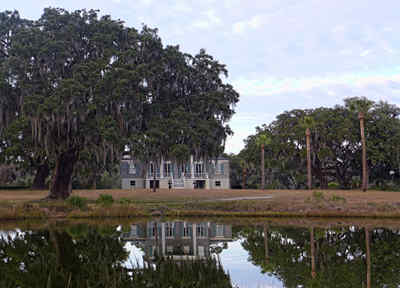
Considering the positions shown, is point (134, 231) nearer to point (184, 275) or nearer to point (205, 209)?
point (205, 209)

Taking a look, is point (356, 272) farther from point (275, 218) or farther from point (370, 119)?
point (370, 119)

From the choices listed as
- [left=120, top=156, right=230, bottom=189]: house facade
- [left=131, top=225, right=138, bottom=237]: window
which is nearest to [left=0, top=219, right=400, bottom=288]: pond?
[left=131, top=225, right=138, bottom=237]: window

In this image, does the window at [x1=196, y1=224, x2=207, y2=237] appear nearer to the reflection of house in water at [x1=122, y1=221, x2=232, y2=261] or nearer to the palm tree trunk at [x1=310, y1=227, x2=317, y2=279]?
the reflection of house in water at [x1=122, y1=221, x2=232, y2=261]

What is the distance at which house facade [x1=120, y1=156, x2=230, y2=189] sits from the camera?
7719 cm

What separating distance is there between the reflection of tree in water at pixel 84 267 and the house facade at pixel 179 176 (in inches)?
2126

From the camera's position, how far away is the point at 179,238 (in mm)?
24062

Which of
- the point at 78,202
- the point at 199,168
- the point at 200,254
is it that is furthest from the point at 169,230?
the point at 199,168

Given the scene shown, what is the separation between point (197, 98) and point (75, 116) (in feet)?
33.1

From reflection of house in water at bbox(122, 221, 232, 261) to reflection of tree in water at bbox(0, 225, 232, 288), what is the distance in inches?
55.5

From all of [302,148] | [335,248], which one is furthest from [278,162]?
[335,248]

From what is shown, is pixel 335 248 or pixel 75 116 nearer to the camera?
pixel 335 248

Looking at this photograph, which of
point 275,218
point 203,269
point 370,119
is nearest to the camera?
point 203,269

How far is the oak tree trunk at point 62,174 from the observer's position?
39344mm

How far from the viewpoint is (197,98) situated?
39.4 metres
